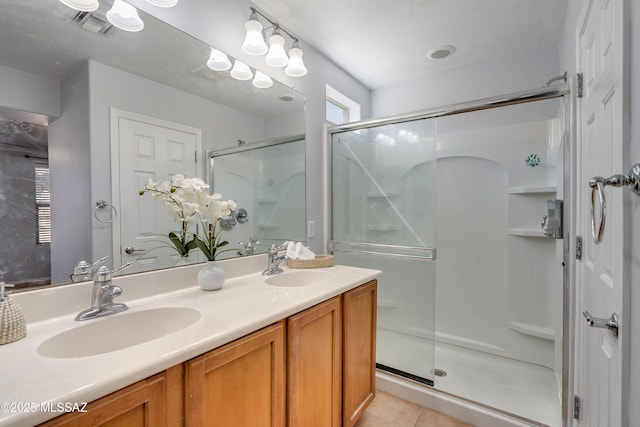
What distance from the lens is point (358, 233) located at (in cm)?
226

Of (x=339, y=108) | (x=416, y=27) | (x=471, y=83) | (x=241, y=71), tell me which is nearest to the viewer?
(x=241, y=71)

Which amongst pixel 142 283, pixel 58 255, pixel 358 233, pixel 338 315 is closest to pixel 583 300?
pixel 338 315

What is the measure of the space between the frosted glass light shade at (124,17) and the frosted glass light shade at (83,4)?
51mm

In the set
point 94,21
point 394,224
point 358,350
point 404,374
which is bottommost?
point 404,374

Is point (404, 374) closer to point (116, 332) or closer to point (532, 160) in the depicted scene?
point (116, 332)

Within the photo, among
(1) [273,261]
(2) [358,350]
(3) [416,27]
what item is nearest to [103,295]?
(1) [273,261]

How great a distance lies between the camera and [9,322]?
774 millimetres

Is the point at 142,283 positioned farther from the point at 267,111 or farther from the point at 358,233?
the point at 358,233

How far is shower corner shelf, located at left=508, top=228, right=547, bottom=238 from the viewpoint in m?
2.21

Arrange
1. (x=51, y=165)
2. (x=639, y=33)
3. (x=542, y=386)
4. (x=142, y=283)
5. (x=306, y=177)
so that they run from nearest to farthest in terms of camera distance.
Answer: (x=639, y=33) < (x=51, y=165) < (x=142, y=283) < (x=542, y=386) < (x=306, y=177)

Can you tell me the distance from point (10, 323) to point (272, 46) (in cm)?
168

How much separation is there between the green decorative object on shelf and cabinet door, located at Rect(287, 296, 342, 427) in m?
1.98

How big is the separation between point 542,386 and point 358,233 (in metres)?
1.61

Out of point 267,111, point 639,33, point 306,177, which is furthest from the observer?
point 306,177
